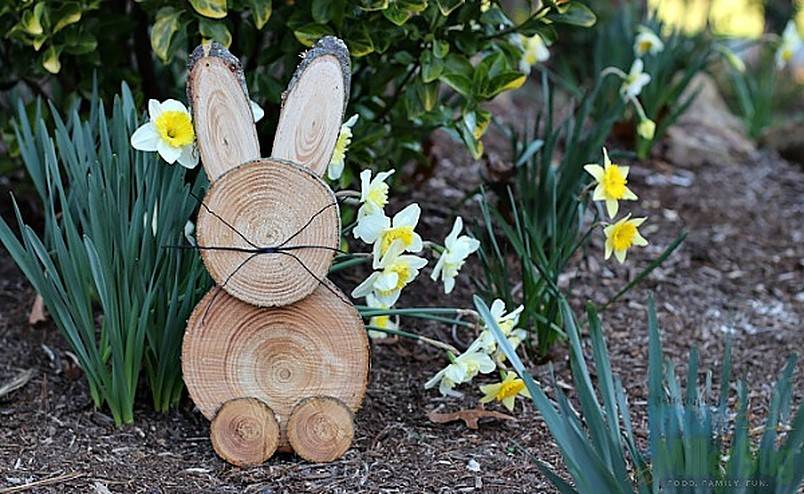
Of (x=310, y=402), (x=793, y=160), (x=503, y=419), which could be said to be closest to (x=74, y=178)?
(x=310, y=402)

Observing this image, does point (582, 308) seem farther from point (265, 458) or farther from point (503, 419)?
point (265, 458)

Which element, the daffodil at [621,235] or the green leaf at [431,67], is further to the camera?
the green leaf at [431,67]

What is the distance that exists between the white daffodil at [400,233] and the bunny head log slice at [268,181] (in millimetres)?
115

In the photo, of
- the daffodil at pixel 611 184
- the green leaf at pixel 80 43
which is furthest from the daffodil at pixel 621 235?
the green leaf at pixel 80 43

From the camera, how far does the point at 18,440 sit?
2357 mm

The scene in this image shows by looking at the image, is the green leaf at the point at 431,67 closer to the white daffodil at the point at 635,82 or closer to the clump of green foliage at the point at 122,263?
the clump of green foliage at the point at 122,263

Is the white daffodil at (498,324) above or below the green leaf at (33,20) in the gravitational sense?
below

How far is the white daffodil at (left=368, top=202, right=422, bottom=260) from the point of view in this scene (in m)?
2.23

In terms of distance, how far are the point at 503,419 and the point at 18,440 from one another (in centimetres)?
108

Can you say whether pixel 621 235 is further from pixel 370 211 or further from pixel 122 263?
pixel 122 263

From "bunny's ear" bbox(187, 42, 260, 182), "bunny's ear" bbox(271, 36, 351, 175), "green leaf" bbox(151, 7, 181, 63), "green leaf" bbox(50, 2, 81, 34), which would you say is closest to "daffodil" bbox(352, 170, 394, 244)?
"bunny's ear" bbox(271, 36, 351, 175)

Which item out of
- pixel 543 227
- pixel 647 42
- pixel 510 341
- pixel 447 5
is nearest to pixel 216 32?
pixel 447 5

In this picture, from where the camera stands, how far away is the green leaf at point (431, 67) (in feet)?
8.69

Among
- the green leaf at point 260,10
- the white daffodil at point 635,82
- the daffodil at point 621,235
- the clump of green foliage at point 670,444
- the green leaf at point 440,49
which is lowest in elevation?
the clump of green foliage at point 670,444
